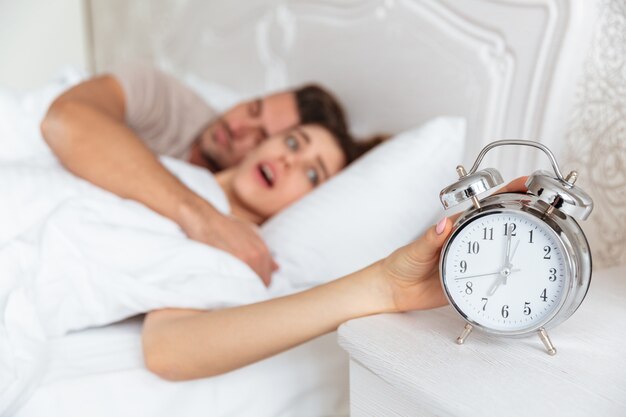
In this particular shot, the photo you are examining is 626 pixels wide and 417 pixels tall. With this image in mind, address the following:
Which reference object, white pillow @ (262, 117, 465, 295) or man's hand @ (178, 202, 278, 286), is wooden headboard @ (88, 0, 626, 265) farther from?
man's hand @ (178, 202, 278, 286)

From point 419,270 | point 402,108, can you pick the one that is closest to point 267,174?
point 402,108

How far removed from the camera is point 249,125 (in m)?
1.77

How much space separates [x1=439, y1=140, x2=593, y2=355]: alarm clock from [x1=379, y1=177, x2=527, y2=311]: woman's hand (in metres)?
0.02

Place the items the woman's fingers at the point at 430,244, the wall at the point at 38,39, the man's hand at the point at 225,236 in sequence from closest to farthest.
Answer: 1. the woman's fingers at the point at 430,244
2. the man's hand at the point at 225,236
3. the wall at the point at 38,39

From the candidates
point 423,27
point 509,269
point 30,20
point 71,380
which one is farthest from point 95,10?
point 509,269

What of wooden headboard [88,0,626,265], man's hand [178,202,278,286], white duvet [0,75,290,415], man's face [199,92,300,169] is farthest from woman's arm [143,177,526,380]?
man's face [199,92,300,169]

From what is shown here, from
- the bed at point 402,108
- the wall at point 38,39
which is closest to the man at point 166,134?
the bed at point 402,108

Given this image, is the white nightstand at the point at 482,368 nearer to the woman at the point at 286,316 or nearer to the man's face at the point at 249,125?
the woman at the point at 286,316

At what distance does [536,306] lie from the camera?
74cm

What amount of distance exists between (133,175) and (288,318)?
1.75 feet

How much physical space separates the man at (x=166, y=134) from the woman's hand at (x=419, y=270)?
43 cm

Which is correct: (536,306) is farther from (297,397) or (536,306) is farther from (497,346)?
(297,397)

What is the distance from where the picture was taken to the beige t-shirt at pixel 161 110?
5.65 ft

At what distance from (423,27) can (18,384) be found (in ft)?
3.78
